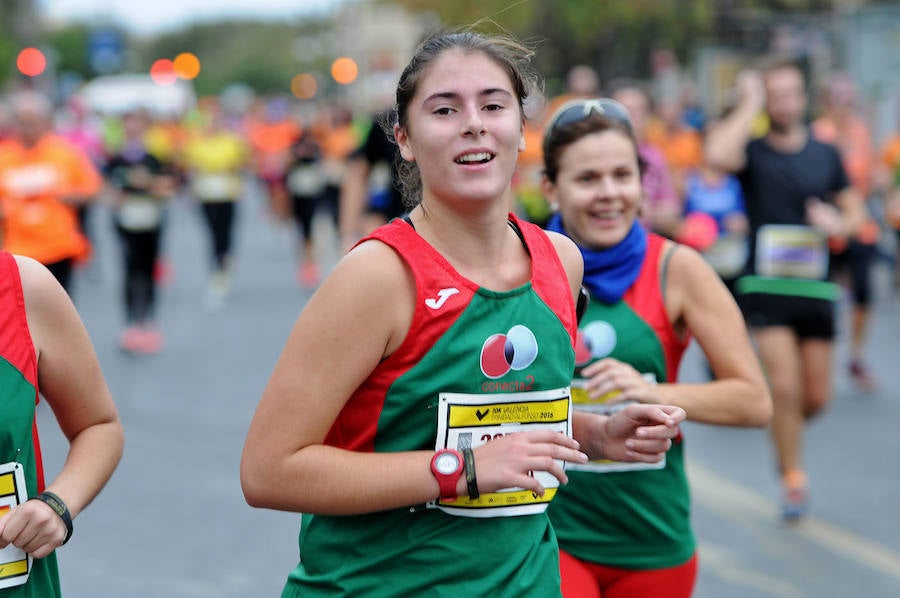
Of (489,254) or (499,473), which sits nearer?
(499,473)

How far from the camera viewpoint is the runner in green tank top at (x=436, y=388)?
94.0 inches

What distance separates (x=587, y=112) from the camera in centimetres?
359

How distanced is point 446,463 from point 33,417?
774mm

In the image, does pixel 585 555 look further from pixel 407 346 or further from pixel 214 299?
pixel 214 299

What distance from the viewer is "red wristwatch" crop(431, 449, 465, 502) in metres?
2.40

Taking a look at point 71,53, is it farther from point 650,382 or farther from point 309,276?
point 650,382

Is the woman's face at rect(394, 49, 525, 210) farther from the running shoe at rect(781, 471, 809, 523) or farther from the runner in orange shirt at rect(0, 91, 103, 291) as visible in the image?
the runner in orange shirt at rect(0, 91, 103, 291)

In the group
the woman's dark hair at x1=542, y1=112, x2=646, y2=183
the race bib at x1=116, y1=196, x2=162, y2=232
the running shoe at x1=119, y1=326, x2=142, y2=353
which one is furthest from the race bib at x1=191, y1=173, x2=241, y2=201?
the woman's dark hair at x1=542, y1=112, x2=646, y2=183

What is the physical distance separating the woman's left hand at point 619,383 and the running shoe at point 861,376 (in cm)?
683

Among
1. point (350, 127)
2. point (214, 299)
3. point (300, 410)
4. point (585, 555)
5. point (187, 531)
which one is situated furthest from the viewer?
point (350, 127)

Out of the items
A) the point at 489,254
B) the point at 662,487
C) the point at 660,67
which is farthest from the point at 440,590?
the point at 660,67

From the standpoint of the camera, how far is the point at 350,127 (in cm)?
1967

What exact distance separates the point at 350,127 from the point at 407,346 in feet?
57.4

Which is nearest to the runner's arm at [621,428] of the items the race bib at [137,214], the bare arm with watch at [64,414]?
the bare arm with watch at [64,414]
